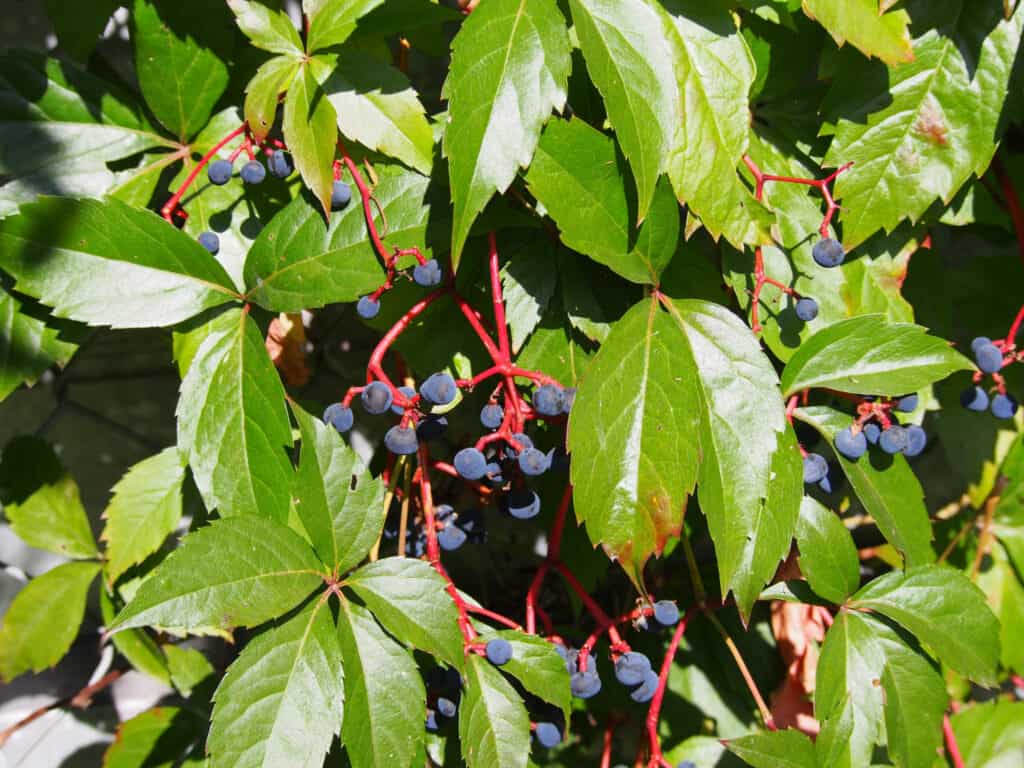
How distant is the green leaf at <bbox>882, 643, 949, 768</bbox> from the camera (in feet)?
3.96

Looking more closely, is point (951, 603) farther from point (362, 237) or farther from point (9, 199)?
point (9, 199)

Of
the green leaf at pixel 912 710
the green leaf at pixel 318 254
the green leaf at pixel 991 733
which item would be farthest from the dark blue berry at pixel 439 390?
the green leaf at pixel 991 733

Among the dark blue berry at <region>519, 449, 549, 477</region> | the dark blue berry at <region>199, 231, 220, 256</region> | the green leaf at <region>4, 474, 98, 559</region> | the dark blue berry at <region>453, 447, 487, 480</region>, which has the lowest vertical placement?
Answer: the green leaf at <region>4, 474, 98, 559</region>

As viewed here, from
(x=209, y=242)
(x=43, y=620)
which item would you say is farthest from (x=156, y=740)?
(x=209, y=242)

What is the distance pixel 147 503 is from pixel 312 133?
752mm

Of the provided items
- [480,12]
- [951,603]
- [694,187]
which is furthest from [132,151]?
[951,603]

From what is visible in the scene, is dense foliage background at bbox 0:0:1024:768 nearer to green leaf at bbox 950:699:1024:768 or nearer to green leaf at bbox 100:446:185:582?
green leaf at bbox 100:446:185:582

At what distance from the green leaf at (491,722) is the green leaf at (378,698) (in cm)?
7

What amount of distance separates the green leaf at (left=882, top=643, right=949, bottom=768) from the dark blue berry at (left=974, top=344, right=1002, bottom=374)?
0.45 meters

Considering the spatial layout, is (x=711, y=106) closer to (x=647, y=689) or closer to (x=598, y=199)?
(x=598, y=199)

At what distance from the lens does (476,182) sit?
3.16ft

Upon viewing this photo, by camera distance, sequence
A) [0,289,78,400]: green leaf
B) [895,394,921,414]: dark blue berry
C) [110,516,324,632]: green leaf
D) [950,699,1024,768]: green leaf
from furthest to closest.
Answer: [950,699,1024,768]: green leaf, [895,394,921,414]: dark blue berry, [0,289,78,400]: green leaf, [110,516,324,632]: green leaf

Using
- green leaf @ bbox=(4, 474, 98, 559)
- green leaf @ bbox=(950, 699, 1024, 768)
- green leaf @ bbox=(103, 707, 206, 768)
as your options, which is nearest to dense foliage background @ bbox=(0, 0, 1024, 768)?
green leaf @ bbox=(950, 699, 1024, 768)

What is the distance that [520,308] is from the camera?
3.90 feet
